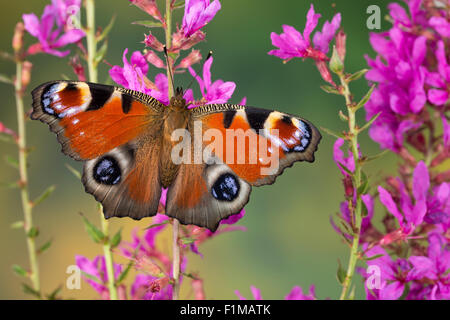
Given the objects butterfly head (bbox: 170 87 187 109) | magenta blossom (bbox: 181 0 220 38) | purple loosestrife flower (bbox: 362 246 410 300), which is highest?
magenta blossom (bbox: 181 0 220 38)

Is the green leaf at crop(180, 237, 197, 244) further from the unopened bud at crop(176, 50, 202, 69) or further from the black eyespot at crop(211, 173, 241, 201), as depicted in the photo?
the unopened bud at crop(176, 50, 202, 69)

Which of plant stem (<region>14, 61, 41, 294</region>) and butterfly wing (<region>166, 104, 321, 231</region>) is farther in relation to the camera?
plant stem (<region>14, 61, 41, 294</region>)

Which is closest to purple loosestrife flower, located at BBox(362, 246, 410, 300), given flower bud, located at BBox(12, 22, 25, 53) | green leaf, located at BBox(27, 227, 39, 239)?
green leaf, located at BBox(27, 227, 39, 239)

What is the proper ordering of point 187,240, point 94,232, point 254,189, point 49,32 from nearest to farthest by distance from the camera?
1. point 187,240
2. point 94,232
3. point 49,32
4. point 254,189

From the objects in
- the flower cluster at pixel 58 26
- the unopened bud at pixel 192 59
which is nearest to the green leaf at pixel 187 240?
the unopened bud at pixel 192 59

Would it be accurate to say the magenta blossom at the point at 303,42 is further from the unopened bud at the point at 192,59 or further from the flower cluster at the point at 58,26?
the flower cluster at the point at 58,26

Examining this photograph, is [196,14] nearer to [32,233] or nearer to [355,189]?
[355,189]

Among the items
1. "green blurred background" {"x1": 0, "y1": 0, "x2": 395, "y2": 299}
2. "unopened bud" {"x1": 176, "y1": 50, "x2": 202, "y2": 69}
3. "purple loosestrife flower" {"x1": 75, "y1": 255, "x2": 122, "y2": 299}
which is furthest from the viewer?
"green blurred background" {"x1": 0, "y1": 0, "x2": 395, "y2": 299}

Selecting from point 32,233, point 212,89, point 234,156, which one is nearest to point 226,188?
point 234,156
